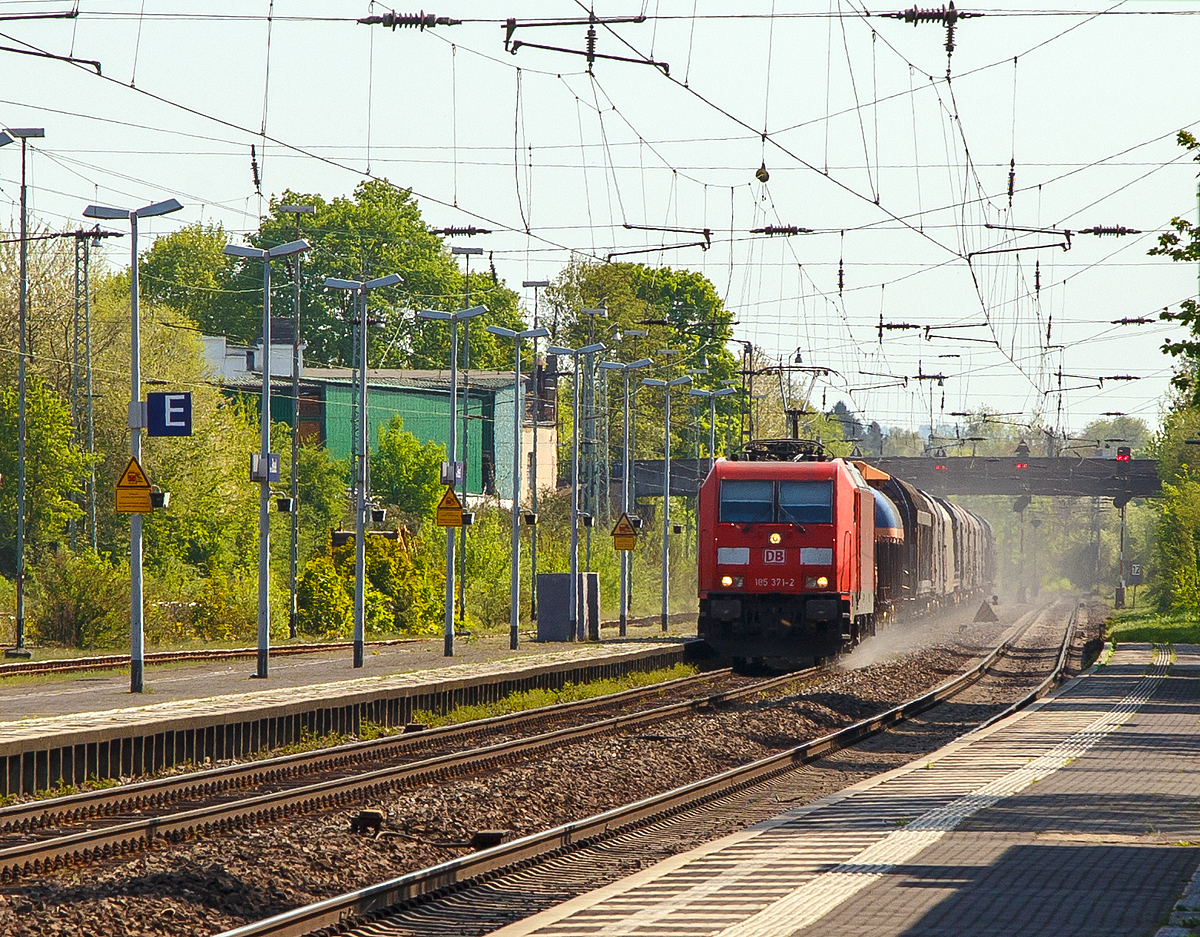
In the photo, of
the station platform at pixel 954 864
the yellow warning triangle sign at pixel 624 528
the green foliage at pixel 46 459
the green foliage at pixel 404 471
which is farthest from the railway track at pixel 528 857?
the green foliage at pixel 404 471

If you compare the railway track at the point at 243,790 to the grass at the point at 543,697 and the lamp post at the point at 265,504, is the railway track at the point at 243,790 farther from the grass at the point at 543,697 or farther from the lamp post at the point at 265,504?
the lamp post at the point at 265,504

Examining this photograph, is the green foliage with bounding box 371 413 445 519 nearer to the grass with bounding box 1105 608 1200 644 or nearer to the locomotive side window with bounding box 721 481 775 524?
the grass with bounding box 1105 608 1200 644

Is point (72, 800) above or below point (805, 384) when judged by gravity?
below

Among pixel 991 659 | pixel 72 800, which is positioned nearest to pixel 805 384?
pixel 991 659

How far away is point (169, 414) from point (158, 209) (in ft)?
10.3

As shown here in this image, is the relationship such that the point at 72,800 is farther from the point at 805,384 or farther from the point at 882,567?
the point at 805,384

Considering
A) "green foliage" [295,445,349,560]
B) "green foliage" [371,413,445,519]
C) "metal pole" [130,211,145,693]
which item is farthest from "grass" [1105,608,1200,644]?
"green foliage" [295,445,349,560]

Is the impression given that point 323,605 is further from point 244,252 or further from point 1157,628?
point 1157,628

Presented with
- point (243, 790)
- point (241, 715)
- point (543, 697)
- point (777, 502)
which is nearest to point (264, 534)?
point (543, 697)

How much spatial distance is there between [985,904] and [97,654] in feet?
92.4

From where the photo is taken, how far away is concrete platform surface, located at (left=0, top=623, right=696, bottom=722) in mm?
22594

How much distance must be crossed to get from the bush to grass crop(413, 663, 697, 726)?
1186 cm

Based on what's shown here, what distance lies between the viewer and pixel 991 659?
38.9 m

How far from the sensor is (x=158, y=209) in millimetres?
24875
